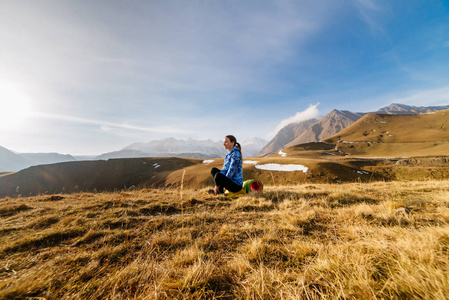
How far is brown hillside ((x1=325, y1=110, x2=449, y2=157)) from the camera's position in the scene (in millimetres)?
82931

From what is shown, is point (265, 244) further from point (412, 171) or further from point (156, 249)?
point (412, 171)

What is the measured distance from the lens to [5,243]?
275 cm

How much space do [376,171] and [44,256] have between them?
220 feet

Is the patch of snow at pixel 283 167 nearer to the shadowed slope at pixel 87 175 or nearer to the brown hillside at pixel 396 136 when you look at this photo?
the shadowed slope at pixel 87 175

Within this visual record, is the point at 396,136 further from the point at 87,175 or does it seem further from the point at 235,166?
the point at 87,175

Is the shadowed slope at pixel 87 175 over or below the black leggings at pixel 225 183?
below

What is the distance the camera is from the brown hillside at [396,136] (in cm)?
8293

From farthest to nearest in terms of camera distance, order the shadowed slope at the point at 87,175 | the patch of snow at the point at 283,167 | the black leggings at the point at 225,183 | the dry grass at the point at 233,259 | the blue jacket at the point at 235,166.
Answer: the shadowed slope at the point at 87,175
the patch of snow at the point at 283,167
the blue jacket at the point at 235,166
the black leggings at the point at 225,183
the dry grass at the point at 233,259

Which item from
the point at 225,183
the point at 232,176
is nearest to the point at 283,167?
the point at 232,176

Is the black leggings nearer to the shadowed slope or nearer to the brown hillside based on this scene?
the shadowed slope

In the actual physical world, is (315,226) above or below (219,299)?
below

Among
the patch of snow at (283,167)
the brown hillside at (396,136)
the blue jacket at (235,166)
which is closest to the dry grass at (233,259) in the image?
the blue jacket at (235,166)

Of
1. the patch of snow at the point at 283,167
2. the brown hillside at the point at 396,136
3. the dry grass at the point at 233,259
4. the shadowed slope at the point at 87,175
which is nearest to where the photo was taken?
the dry grass at the point at 233,259

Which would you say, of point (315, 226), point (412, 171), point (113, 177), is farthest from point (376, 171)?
point (113, 177)
